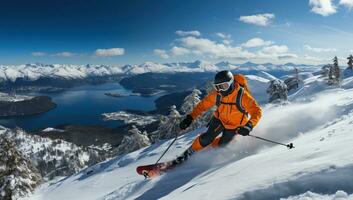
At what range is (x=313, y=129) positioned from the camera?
10.0 meters

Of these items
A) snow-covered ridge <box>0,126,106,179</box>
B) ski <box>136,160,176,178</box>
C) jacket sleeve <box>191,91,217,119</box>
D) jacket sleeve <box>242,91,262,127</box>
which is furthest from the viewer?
snow-covered ridge <box>0,126,106,179</box>

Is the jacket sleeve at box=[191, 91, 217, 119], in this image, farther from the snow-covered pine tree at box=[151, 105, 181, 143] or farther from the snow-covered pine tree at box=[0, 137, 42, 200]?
the snow-covered pine tree at box=[151, 105, 181, 143]

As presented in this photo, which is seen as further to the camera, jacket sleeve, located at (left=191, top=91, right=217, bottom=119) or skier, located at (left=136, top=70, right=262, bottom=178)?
jacket sleeve, located at (left=191, top=91, right=217, bottom=119)

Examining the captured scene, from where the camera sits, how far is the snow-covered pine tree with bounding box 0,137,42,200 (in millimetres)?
21266

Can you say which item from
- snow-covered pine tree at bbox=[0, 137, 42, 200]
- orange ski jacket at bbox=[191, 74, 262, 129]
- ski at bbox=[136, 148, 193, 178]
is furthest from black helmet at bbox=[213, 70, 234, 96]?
snow-covered pine tree at bbox=[0, 137, 42, 200]

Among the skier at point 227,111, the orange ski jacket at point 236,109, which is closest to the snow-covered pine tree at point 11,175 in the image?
the skier at point 227,111

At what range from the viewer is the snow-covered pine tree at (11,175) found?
21.3 m

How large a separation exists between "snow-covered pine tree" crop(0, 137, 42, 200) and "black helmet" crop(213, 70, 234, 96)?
1844cm

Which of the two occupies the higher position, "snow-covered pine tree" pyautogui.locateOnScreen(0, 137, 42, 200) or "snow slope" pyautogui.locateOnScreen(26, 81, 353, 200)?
"snow slope" pyautogui.locateOnScreen(26, 81, 353, 200)

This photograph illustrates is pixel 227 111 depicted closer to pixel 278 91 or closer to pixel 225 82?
pixel 225 82

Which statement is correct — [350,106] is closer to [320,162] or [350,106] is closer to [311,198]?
[320,162]

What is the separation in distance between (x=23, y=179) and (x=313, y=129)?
19.5 meters

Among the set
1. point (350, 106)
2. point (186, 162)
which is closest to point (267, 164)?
point (186, 162)

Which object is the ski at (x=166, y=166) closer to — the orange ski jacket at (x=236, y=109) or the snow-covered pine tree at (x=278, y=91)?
the orange ski jacket at (x=236, y=109)
